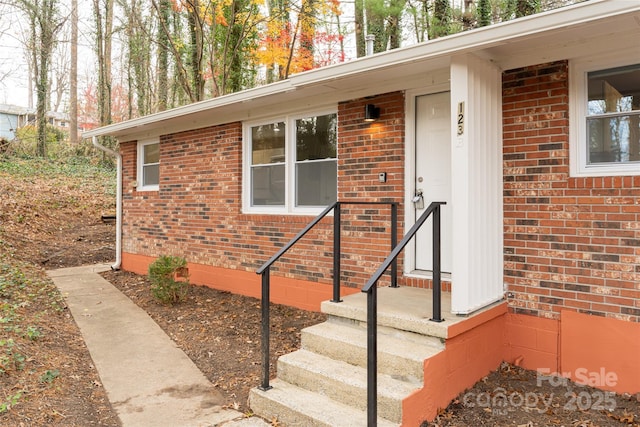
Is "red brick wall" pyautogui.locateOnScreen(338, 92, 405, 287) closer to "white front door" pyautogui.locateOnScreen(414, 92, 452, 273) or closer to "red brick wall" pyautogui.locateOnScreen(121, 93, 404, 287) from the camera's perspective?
"red brick wall" pyautogui.locateOnScreen(121, 93, 404, 287)

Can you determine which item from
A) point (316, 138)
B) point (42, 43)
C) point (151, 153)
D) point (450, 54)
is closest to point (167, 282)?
point (316, 138)

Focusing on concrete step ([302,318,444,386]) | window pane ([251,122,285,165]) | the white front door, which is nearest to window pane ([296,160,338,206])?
window pane ([251,122,285,165])

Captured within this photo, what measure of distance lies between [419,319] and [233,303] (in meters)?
3.56

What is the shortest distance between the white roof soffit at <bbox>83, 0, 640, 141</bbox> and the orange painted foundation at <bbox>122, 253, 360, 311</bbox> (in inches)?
90.3

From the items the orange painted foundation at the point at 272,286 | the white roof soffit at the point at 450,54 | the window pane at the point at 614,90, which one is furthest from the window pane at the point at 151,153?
the window pane at the point at 614,90

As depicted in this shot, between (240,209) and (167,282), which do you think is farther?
(240,209)

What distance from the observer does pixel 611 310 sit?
11.8 feet

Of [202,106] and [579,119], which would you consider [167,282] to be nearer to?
[202,106]

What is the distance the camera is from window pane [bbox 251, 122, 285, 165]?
249 inches

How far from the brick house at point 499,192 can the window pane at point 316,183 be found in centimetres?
25

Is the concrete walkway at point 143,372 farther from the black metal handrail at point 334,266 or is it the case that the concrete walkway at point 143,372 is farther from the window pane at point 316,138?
the window pane at point 316,138

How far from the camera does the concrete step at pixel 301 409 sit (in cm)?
302

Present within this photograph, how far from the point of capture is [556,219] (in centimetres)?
384

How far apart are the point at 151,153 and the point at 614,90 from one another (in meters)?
7.48
